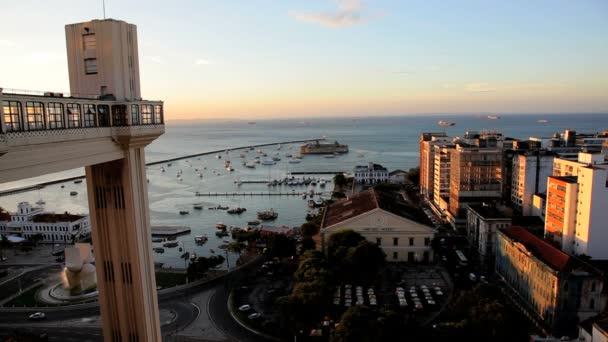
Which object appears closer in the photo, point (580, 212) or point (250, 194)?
point (580, 212)

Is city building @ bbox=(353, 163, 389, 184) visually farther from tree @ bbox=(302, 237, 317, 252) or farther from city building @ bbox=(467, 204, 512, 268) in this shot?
tree @ bbox=(302, 237, 317, 252)

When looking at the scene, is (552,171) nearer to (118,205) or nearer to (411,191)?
(411,191)

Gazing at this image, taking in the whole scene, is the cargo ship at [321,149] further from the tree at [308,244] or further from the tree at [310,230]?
the tree at [308,244]

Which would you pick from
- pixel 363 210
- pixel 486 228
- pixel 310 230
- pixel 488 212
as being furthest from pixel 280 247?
pixel 488 212

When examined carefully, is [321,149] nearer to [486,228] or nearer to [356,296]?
[486,228]


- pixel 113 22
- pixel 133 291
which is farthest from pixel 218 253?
pixel 113 22

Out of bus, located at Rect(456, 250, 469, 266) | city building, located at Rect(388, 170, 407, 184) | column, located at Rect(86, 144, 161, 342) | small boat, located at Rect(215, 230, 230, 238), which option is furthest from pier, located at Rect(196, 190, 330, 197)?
column, located at Rect(86, 144, 161, 342)
